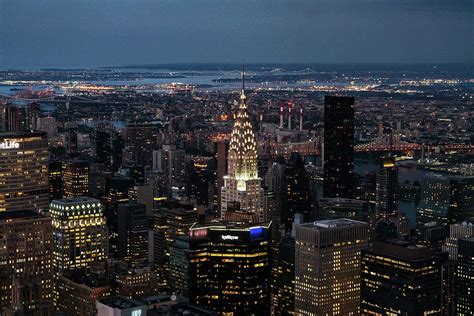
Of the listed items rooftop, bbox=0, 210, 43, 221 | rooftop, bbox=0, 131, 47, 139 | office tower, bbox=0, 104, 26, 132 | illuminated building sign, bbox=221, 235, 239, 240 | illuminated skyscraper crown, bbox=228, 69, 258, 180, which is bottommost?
illuminated building sign, bbox=221, 235, 239, 240

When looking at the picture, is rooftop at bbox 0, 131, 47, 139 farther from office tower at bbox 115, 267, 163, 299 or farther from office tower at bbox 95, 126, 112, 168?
office tower at bbox 95, 126, 112, 168

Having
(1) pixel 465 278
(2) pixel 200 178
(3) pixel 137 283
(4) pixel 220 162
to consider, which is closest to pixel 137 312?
(3) pixel 137 283

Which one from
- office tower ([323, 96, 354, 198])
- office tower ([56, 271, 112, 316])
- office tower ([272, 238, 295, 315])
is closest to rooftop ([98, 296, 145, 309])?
office tower ([56, 271, 112, 316])

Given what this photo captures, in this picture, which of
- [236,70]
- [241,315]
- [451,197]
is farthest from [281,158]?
[241,315]

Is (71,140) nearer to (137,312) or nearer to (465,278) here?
(465,278)

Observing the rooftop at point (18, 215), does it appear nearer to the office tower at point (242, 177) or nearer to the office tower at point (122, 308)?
the office tower at point (122, 308)

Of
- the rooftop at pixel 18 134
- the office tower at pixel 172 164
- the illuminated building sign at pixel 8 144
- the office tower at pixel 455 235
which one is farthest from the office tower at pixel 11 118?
the office tower at pixel 455 235

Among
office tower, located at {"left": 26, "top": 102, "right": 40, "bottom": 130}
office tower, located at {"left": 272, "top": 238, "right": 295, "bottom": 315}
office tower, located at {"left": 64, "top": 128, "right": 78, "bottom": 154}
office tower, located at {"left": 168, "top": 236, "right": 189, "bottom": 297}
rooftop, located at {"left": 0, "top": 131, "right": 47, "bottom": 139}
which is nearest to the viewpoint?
office tower, located at {"left": 168, "top": 236, "right": 189, "bottom": 297}
